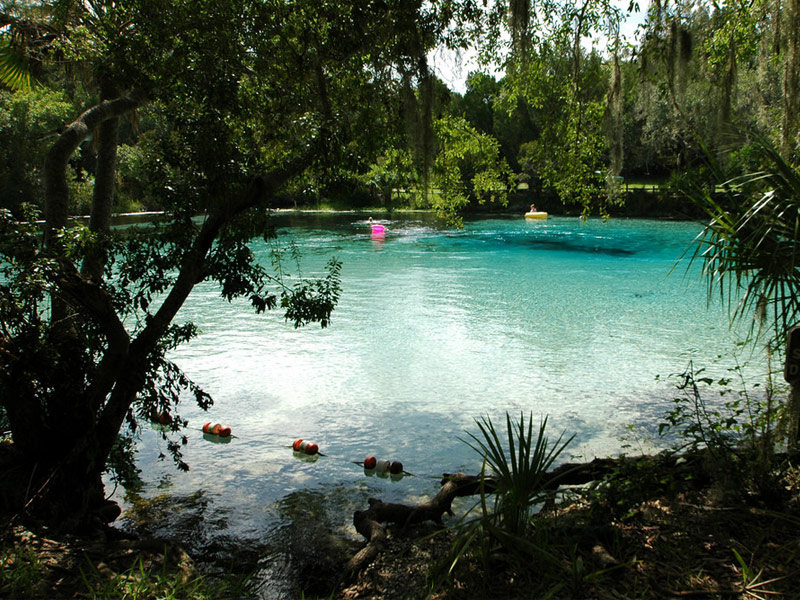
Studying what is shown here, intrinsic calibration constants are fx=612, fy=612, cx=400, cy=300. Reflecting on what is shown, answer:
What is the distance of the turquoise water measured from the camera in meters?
5.31

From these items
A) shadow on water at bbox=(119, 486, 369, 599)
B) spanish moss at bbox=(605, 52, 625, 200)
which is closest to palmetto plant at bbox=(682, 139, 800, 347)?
shadow on water at bbox=(119, 486, 369, 599)

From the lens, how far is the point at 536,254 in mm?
22438

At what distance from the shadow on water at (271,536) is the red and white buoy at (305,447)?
0.75 metres

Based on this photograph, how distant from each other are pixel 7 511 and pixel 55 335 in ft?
3.66

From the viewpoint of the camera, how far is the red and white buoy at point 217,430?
622 cm

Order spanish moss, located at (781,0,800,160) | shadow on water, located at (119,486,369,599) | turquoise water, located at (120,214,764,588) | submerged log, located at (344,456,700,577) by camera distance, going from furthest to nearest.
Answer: turquoise water, located at (120,214,764,588), spanish moss, located at (781,0,800,160), submerged log, located at (344,456,700,577), shadow on water, located at (119,486,369,599)

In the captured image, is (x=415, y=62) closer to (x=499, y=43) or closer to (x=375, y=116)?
(x=375, y=116)

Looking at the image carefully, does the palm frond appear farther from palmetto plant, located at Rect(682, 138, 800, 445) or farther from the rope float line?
palmetto plant, located at Rect(682, 138, 800, 445)

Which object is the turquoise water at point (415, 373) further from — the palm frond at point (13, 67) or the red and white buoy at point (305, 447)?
the palm frond at point (13, 67)

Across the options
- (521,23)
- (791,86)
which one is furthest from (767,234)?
(521,23)

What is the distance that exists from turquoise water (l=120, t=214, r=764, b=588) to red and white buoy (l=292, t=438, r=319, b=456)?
0.40 ft

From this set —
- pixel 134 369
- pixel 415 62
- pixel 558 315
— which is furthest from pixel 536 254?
pixel 134 369

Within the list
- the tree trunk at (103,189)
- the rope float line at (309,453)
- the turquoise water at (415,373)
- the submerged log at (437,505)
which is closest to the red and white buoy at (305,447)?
the rope float line at (309,453)

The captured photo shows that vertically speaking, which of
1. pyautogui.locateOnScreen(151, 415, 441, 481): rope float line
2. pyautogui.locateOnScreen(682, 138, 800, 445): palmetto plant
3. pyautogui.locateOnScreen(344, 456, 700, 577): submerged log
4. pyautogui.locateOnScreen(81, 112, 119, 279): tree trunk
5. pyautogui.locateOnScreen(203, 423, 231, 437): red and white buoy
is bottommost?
pyautogui.locateOnScreen(151, 415, 441, 481): rope float line
